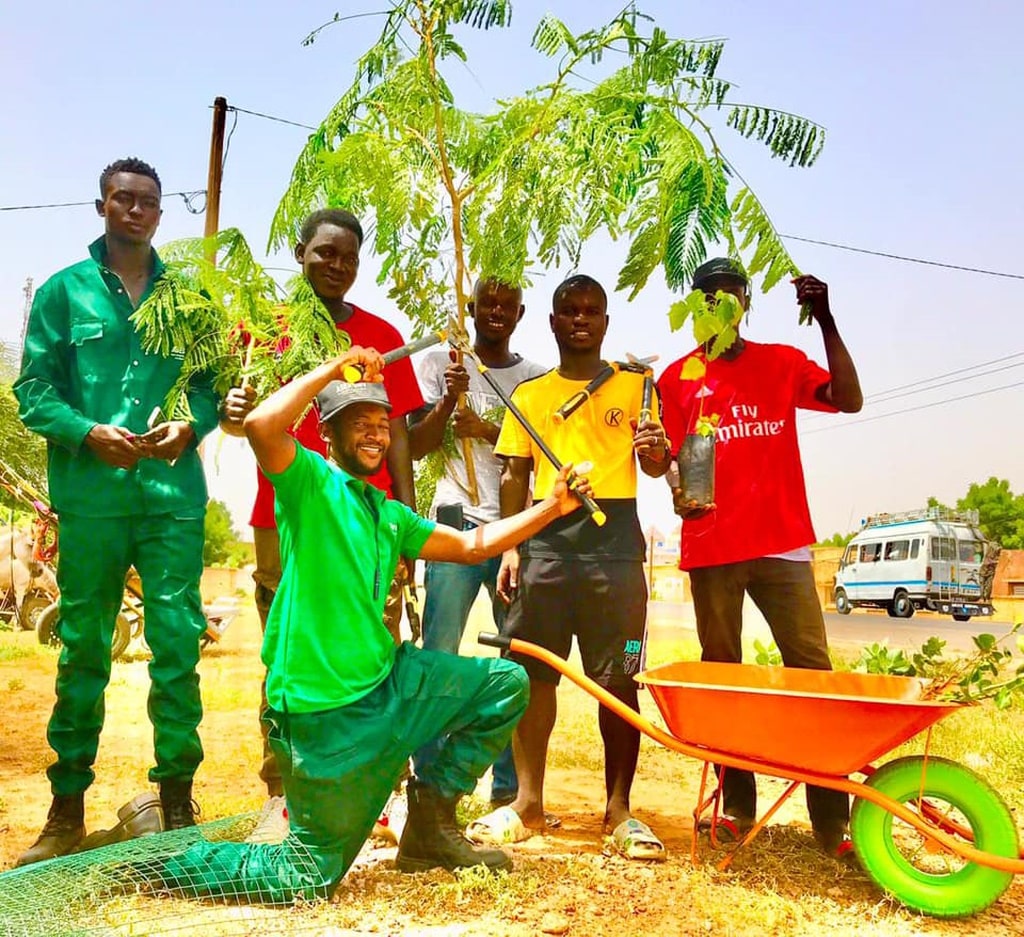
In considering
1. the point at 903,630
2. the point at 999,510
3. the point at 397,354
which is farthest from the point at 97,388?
the point at 999,510

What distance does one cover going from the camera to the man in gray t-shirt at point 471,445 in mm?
4148

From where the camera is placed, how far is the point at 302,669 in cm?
309

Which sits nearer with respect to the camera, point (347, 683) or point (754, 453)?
point (347, 683)

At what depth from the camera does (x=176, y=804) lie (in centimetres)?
362

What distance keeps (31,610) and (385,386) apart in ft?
40.8

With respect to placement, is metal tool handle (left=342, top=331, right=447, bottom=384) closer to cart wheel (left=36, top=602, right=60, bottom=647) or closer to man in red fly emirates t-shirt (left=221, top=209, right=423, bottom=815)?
man in red fly emirates t-shirt (left=221, top=209, right=423, bottom=815)

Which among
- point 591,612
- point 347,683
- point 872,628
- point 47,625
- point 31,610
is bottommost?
point 872,628

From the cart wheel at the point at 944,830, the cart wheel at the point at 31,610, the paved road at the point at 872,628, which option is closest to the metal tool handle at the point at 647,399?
the cart wheel at the point at 944,830

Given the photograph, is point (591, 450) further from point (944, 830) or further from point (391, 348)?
point (944, 830)

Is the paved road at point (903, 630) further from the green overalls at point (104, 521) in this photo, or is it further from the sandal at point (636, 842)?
the green overalls at point (104, 521)

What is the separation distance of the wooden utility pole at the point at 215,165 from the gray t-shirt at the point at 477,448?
8.41 m

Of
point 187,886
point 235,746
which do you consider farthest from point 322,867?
point 235,746

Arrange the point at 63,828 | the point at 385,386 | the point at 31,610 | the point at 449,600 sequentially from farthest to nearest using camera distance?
the point at 31,610, the point at 449,600, the point at 385,386, the point at 63,828

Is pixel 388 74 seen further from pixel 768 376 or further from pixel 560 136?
pixel 768 376
